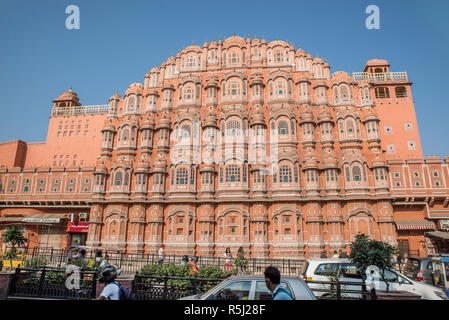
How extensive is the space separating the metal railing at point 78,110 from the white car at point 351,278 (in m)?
37.0

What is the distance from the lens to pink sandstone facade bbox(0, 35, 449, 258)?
1033 inches

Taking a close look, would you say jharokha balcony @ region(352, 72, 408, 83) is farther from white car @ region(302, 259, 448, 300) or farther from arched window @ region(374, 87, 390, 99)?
white car @ region(302, 259, 448, 300)

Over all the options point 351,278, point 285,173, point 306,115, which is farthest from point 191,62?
point 351,278

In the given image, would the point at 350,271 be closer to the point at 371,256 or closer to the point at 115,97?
the point at 371,256

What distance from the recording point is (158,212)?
27.9 m

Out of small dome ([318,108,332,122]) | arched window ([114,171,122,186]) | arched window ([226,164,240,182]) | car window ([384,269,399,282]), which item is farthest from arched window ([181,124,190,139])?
car window ([384,269,399,282])

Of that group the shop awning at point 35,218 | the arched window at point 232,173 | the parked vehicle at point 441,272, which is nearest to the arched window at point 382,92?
the arched window at point 232,173

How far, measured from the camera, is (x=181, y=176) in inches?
1127

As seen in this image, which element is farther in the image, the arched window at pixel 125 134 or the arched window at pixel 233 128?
the arched window at pixel 125 134

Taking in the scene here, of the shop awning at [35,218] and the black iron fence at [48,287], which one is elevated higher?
the shop awning at [35,218]

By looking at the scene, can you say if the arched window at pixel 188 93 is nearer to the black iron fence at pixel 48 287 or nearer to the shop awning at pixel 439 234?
the black iron fence at pixel 48 287

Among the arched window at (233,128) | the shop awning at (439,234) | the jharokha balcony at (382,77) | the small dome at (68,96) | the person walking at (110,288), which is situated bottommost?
the person walking at (110,288)

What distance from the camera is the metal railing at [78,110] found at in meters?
41.0

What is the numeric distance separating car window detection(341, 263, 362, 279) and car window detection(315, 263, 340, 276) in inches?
11.0
